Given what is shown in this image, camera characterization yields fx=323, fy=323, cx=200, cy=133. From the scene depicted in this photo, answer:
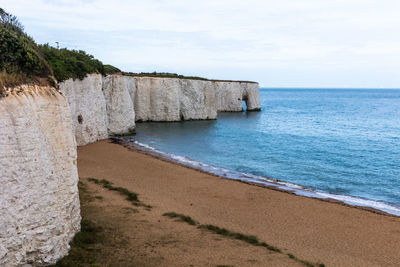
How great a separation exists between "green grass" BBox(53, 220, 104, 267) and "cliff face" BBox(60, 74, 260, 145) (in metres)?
16.4

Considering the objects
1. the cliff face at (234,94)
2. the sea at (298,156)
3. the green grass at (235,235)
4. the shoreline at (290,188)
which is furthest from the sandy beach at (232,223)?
the cliff face at (234,94)

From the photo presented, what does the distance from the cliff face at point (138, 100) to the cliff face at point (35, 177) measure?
17.0 meters

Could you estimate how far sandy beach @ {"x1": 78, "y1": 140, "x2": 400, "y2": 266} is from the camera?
35.4ft

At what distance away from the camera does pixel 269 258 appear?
10695 mm

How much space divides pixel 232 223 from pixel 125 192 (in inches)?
236

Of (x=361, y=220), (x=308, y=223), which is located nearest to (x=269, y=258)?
(x=308, y=223)

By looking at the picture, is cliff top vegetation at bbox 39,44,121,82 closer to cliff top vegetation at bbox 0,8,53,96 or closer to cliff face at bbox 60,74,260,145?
cliff face at bbox 60,74,260,145

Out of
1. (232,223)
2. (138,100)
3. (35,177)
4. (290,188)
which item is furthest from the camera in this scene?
(138,100)

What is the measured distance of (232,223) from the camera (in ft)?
46.0

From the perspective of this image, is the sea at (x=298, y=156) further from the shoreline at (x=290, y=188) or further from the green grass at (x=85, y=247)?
the green grass at (x=85, y=247)

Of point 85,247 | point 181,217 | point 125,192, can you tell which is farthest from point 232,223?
point 85,247

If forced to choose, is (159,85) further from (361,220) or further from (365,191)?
(361,220)

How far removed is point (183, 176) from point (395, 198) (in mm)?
12953

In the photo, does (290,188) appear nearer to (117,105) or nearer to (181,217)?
(181,217)
